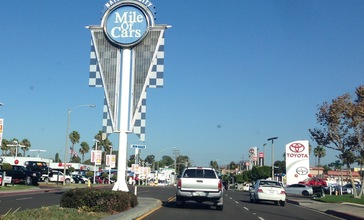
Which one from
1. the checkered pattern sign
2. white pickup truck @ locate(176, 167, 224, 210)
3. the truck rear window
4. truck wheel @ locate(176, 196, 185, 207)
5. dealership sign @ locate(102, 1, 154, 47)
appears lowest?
truck wheel @ locate(176, 196, 185, 207)

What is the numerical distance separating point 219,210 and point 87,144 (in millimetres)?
111615

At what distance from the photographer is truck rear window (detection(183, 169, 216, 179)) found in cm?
2228

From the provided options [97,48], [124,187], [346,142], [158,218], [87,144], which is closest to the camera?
[158,218]

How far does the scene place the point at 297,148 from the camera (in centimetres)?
6056

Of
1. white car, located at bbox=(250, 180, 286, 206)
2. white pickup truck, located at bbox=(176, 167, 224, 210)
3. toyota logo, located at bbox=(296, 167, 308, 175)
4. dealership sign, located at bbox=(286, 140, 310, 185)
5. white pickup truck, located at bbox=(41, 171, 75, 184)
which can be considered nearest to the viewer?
white pickup truck, located at bbox=(176, 167, 224, 210)

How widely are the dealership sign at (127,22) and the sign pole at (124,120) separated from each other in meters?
0.83

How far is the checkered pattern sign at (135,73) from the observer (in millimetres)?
28719

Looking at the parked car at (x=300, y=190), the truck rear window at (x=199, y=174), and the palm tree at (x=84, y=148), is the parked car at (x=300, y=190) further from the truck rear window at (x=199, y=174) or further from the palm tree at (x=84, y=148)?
the palm tree at (x=84, y=148)

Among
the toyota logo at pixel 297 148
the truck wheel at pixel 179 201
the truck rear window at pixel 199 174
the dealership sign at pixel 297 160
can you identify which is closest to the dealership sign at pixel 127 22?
the truck rear window at pixel 199 174

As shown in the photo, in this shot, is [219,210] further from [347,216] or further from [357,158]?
[357,158]

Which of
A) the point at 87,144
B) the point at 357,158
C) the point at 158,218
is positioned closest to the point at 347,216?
the point at 158,218

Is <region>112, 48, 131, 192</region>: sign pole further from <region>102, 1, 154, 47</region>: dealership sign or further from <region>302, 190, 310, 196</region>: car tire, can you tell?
<region>302, 190, 310, 196</region>: car tire

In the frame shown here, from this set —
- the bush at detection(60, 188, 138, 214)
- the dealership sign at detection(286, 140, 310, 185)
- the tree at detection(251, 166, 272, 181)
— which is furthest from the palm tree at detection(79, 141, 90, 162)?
the bush at detection(60, 188, 138, 214)

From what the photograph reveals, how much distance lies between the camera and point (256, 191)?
3122 cm
